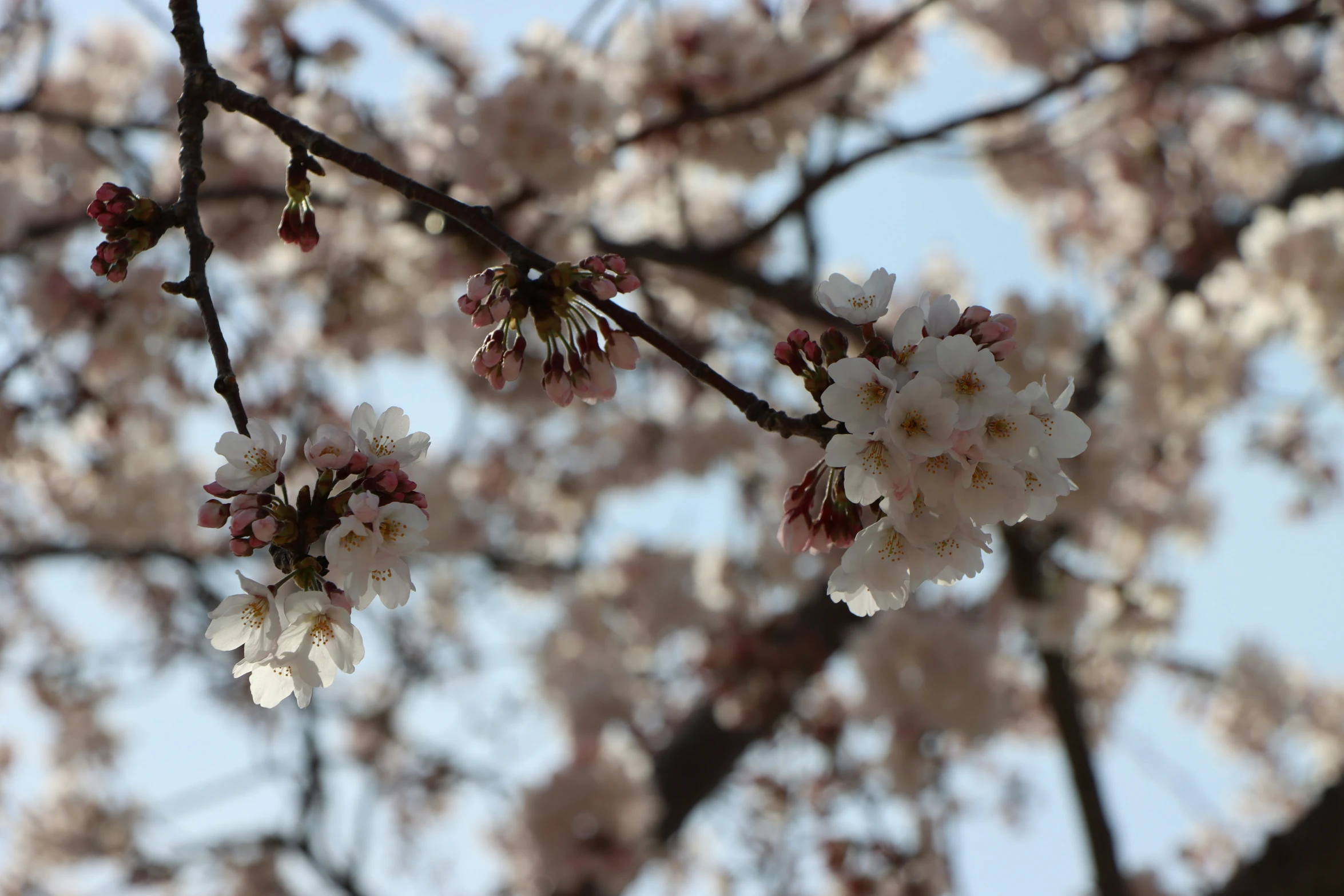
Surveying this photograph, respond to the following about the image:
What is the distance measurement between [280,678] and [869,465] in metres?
0.78

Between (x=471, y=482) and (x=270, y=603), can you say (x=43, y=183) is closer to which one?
(x=471, y=482)

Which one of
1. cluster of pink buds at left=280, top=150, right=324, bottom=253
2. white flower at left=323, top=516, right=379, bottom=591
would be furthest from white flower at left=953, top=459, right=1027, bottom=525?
cluster of pink buds at left=280, top=150, right=324, bottom=253

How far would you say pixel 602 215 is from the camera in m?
6.34

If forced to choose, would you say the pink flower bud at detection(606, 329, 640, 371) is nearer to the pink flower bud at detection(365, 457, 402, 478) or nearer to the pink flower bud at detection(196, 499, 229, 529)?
the pink flower bud at detection(365, 457, 402, 478)

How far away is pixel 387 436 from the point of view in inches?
51.9

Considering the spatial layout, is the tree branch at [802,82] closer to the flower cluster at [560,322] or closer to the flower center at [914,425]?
the flower cluster at [560,322]

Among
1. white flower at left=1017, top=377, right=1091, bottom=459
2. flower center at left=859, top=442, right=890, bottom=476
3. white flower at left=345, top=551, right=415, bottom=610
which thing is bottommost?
white flower at left=345, top=551, right=415, bottom=610

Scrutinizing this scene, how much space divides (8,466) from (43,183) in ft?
5.60

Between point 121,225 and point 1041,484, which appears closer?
point 1041,484

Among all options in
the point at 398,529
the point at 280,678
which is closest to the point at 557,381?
the point at 398,529

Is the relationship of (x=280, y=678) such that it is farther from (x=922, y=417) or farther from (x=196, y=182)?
(x=922, y=417)

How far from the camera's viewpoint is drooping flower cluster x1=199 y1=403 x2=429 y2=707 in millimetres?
1188

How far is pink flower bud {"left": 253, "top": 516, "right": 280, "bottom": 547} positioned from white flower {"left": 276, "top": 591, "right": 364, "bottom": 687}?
7 centimetres

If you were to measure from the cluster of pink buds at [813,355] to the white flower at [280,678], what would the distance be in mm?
687
